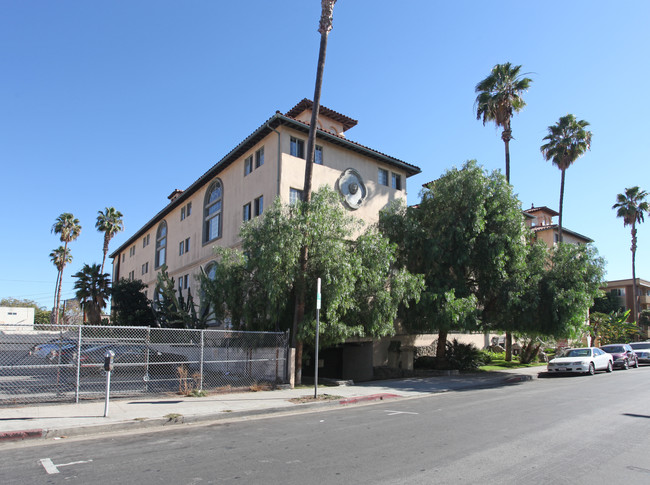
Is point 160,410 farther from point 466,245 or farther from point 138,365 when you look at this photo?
point 466,245

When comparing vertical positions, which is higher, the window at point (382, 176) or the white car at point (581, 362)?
the window at point (382, 176)

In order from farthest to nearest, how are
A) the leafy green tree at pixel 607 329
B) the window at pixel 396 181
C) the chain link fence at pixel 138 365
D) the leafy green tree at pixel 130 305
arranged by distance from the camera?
the leafy green tree at pixel 607 329 → the leafy green tree at pixel 130 305 → the window at pixel 396 181 → the chain link fence at pixel 138 365

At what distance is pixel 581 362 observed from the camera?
21672mm

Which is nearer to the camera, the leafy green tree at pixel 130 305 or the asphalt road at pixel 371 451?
the asphalt road at pixel 371 451

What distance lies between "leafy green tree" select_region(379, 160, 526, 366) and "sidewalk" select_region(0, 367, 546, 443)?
4.31 meters

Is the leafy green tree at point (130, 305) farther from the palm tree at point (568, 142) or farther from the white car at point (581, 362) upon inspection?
the palm tree at point (568, 142)

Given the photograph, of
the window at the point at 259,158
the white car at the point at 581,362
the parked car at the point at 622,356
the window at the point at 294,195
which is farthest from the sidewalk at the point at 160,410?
the parked car at the point at 622,356

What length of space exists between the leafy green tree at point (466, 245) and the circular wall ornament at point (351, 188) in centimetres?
284

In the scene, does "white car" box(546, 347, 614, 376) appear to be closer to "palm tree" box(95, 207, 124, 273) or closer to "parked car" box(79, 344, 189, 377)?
"parked car" box(79, 344, 189, 377)

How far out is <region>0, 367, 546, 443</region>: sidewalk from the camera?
8.51 m

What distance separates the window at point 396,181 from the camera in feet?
86.8

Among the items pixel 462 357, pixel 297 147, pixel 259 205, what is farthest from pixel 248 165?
pixel 462 357

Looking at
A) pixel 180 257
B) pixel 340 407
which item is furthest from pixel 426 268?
pixel 180 257

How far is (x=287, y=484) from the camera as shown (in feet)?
17.6
